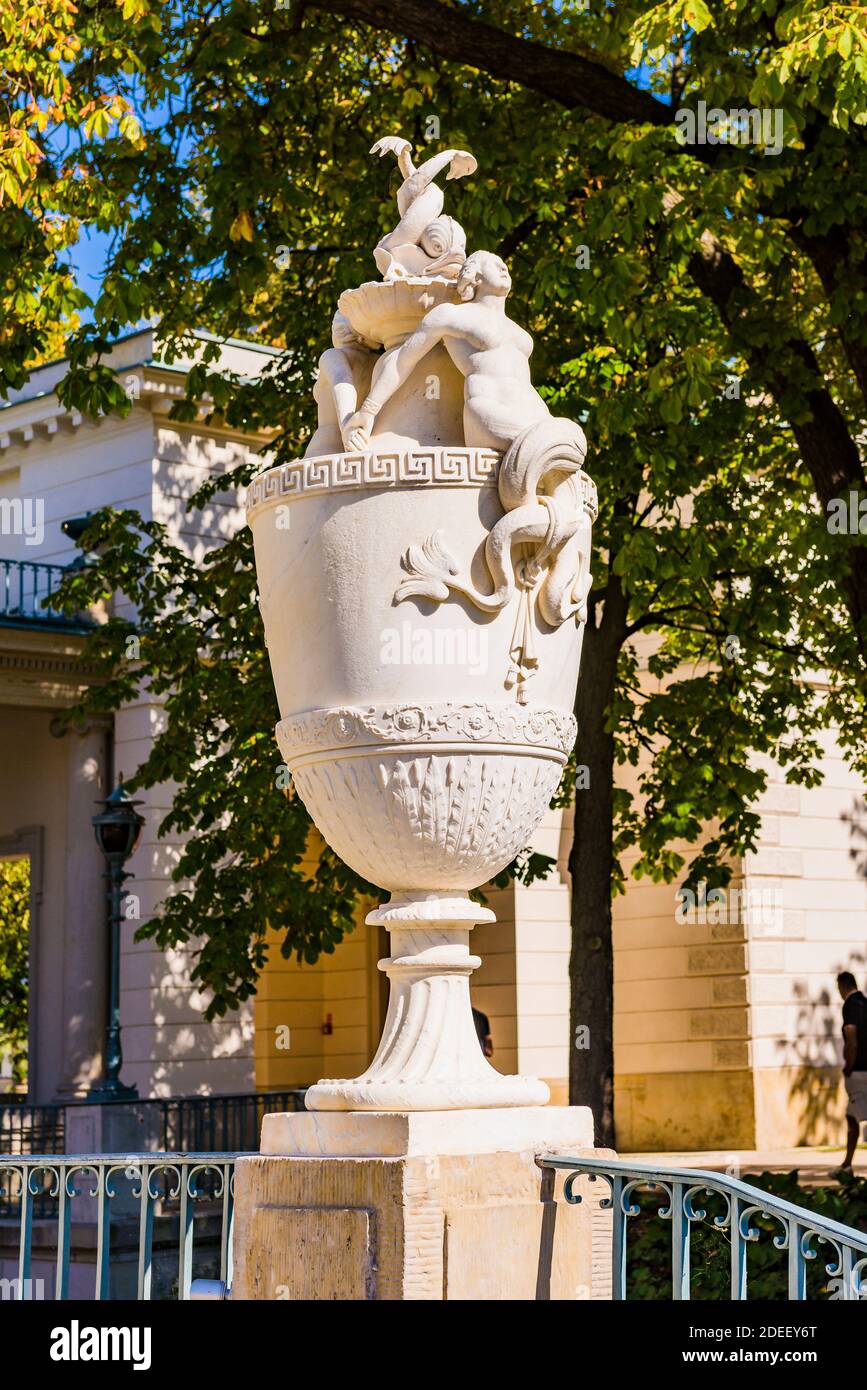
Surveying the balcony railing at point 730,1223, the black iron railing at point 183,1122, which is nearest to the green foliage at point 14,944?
the black iron railing at point 183,1122

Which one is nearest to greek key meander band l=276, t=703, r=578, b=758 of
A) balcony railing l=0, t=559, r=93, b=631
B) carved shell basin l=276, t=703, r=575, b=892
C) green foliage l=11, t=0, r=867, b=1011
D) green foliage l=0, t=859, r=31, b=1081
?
carved shell basin l=276, t=703, r=575, b=892

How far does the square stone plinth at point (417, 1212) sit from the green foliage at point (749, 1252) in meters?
3.70

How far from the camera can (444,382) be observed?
5.49 m

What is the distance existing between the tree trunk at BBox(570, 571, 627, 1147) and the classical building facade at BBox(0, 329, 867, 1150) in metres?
5.84

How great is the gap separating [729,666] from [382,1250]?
36.0 ft

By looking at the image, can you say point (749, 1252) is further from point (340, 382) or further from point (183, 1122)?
point (183, 1122)

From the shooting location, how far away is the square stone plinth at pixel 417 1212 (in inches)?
189

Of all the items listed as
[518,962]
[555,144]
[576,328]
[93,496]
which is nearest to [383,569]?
[555,144]

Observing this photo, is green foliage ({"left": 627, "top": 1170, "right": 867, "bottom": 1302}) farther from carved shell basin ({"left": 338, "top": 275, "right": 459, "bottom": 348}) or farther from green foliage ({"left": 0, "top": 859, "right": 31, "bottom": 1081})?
green foliage ({"left": 0, "top": 859, "right": 31, "bottom": 1081})

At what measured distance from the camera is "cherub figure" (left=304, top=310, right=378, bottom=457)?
217 inches

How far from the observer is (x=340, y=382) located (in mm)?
5566

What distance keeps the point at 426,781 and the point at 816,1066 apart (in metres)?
18.4

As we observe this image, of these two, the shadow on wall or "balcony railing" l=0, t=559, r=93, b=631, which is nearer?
"balcony railing" l=0, t=559, r=93, b=631
